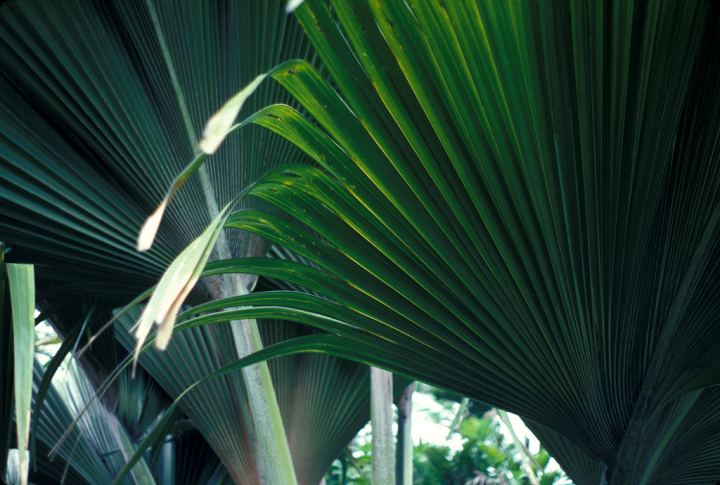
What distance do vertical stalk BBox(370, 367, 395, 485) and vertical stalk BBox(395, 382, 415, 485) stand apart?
622mm

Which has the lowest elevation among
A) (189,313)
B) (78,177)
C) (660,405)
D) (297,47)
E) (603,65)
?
(660,405)

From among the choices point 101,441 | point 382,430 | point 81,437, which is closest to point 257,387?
point 382,430

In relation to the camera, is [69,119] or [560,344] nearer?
[560,344]

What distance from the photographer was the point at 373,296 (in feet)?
2.30

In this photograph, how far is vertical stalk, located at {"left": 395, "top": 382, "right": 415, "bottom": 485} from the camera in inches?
76.4

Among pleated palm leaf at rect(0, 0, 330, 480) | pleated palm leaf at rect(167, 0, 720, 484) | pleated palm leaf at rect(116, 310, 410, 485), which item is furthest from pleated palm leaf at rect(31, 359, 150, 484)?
pleated palm leaf at rect(167, 0, 720, 484)

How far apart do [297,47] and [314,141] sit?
2.16 feet

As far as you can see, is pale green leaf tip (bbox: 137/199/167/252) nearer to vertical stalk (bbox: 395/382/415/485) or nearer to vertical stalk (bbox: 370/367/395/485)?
vertical stalk (bbox: 370/367/395/485)

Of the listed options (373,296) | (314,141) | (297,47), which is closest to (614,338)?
(373,296)

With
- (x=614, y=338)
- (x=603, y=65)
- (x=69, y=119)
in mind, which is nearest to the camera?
(x=603, y=65)

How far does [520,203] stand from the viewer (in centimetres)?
58

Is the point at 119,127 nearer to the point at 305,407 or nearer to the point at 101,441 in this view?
the point at 305,407

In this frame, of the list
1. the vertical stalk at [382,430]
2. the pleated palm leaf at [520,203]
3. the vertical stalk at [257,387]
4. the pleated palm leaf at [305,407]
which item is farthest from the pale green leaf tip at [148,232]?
the pleated palm leaf at [305,407]

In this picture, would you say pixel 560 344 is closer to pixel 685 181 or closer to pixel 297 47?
pixel 685 181
